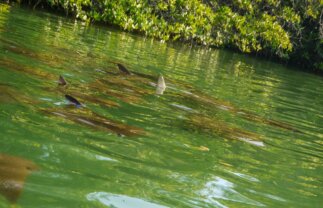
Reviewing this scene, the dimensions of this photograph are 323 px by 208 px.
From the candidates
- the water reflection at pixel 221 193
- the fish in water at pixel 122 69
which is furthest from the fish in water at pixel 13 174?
the fish in water at pixel 122 69

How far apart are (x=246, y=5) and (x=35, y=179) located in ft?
58.0

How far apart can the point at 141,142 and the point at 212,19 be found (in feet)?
47.9

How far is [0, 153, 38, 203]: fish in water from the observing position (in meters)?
2.24

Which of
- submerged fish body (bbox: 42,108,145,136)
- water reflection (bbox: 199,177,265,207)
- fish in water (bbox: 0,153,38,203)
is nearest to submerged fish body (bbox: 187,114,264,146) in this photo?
submerged fish body (bbox: 42,108,145,136)

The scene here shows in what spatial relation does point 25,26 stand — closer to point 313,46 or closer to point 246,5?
point 246,5

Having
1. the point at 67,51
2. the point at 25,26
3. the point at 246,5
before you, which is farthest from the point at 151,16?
the point at 67,51

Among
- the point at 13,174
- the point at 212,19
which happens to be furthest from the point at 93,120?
the point at 212,19

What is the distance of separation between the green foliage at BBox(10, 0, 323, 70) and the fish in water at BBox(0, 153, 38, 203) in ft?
40.8

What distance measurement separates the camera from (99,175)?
2.80 metres

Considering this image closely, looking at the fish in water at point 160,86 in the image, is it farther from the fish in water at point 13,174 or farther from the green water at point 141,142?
the fish in water at point 13,174

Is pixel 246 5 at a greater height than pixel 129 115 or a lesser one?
greater

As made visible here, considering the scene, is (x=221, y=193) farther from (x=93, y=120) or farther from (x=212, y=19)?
(x=212, y=19)

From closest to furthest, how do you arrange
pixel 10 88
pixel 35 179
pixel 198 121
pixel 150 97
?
pixel 35 179 → pixel 10 88 → pixel 198 121 → pixel 150 97

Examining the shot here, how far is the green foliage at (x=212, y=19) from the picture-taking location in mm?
15297
